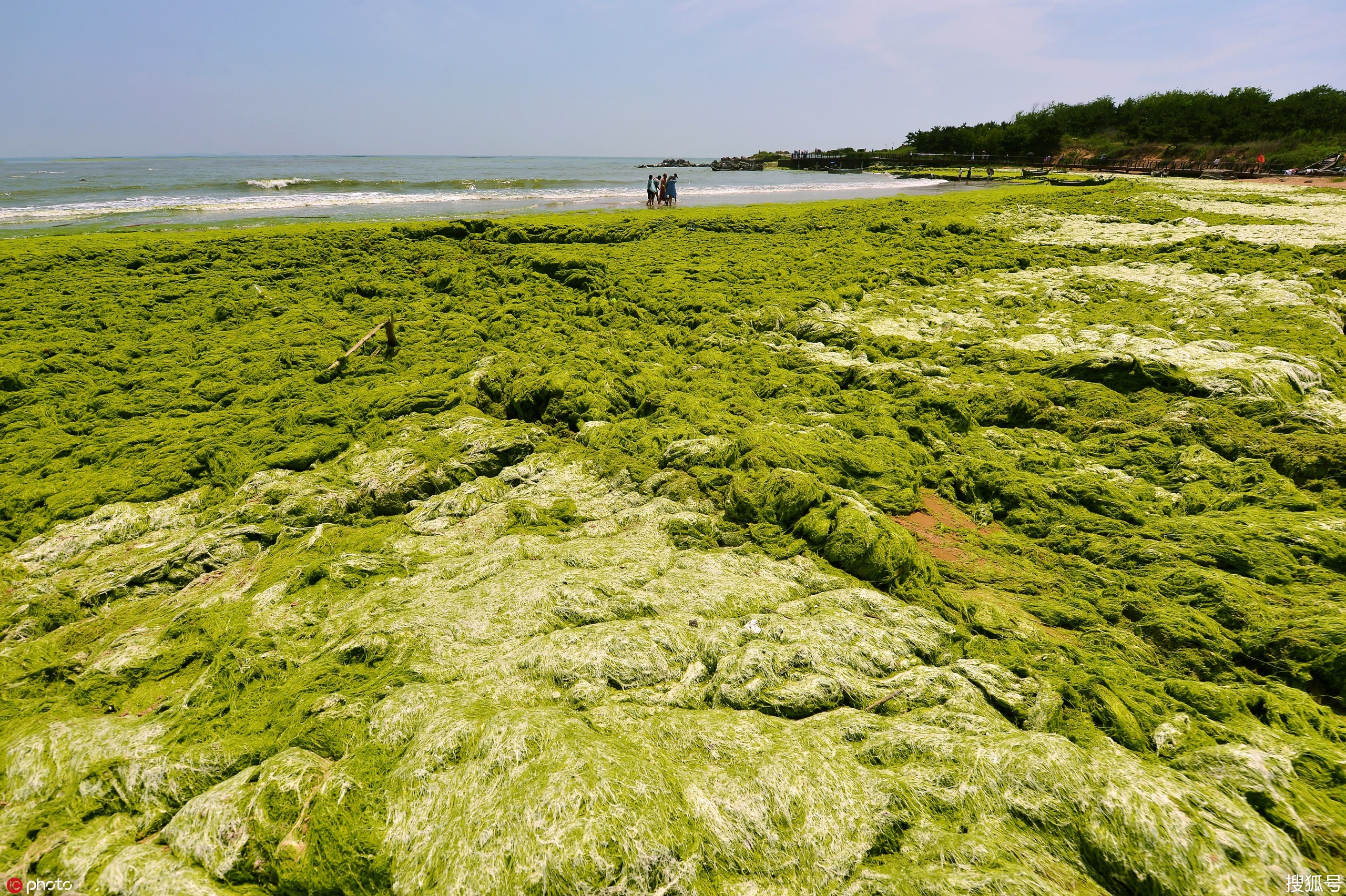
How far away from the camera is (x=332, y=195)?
3366cm

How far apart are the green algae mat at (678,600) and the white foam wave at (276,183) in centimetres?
3434

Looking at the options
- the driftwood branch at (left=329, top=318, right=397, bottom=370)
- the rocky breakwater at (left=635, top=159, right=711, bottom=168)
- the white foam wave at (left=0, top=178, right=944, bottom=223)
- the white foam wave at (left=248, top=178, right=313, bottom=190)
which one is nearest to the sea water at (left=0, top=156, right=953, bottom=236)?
the white foam wave at (left=0, top=178, right=944, bottom=223)

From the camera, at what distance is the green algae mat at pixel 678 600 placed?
2.54 metres

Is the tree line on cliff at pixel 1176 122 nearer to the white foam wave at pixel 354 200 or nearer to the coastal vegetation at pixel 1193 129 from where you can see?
the coastal vegetation at pixel 1193 129

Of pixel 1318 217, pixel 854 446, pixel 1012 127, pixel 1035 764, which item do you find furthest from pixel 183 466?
pixel 1012 127

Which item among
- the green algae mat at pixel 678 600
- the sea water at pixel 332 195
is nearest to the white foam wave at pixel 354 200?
the sea water at pixel 332 195

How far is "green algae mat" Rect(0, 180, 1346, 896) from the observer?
254 centimetres

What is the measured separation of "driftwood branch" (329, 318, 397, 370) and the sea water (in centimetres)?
1644

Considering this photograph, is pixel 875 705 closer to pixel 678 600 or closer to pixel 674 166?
pixel 678 600

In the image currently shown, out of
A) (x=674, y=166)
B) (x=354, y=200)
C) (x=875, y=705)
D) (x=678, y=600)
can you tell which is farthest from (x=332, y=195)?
(x=674, y=166)

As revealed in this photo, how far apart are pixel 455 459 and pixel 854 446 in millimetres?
4730

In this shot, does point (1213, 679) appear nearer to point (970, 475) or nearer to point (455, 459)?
point (970, 475)

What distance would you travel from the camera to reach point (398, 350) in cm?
914

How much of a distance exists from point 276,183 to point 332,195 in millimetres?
10722
